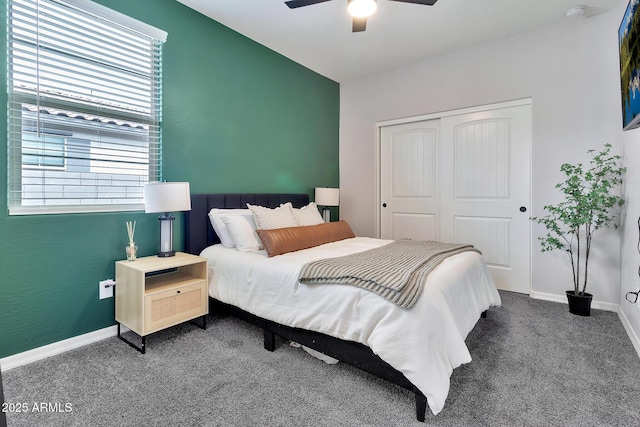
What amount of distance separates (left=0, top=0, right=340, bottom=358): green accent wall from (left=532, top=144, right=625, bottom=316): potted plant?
9.01 ft

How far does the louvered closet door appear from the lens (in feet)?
11.1

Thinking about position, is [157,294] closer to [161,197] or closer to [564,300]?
[161,197]

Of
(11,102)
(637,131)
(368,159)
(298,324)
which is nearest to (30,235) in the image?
(11,102)

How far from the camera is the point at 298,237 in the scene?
2664mm

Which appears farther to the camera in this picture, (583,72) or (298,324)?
(583,72)

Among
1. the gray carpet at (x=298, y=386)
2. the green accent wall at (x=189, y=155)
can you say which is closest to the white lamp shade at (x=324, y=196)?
the green accent wall at (x=189, y=155)

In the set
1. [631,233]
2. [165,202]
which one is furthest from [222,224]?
[631,233]

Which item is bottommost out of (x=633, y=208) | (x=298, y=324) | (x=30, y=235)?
(x=298, y=324)

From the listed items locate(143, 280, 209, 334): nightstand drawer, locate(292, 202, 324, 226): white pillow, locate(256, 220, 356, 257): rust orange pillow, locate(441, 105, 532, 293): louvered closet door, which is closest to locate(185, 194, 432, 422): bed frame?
locate(143, 280, 209, 334): nightstand drawer

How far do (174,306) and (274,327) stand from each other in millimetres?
758

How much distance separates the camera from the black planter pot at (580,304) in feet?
9.04

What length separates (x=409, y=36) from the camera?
333 cm

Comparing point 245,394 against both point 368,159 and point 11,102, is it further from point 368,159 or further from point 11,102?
point 368,159

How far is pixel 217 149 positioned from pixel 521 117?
3.19m
